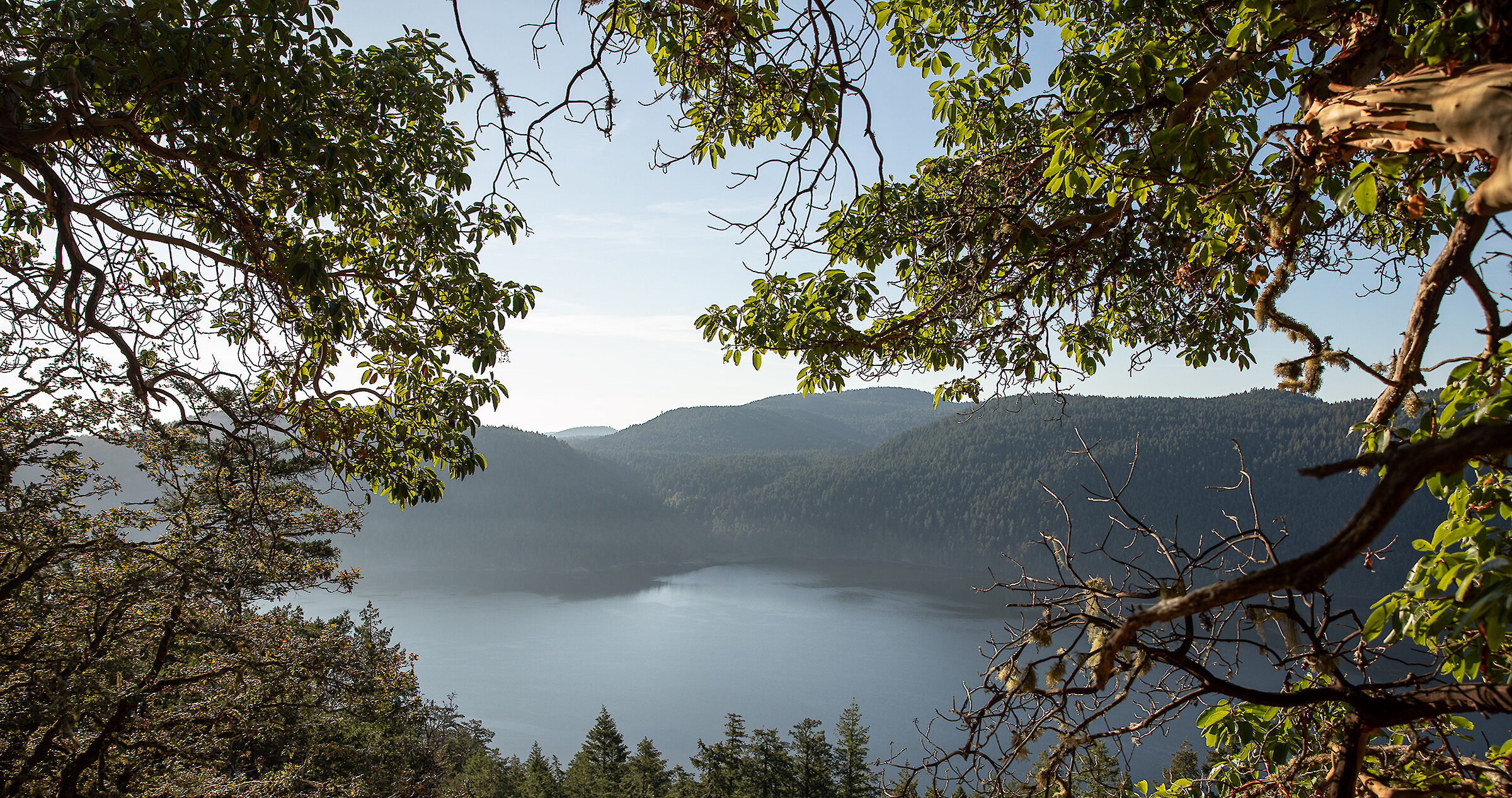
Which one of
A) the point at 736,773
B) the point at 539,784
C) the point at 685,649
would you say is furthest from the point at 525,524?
the point at 539,784

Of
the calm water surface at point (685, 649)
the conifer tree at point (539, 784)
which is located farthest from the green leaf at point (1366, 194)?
the calm water surface at point (685, 649)

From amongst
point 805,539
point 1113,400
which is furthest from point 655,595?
point 1113,400

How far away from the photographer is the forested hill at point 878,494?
6738cm

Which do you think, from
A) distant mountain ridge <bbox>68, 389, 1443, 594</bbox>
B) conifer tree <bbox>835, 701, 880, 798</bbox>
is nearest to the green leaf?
conifer tree <bbox>835, 701, 880, 798</bbox>

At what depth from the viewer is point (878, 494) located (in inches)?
3984

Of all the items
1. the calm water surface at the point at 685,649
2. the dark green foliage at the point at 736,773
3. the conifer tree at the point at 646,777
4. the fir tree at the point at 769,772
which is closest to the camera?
the conifer tree at the point at 646,777

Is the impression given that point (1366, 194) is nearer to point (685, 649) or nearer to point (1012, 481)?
point (685, 649)

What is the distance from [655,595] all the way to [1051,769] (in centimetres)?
7538

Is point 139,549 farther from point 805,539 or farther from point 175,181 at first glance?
point 805,539

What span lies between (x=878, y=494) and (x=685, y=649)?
54811 millimetres

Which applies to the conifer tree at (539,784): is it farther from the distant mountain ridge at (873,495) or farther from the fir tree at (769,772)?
the distant mountain ridge at (873,495)

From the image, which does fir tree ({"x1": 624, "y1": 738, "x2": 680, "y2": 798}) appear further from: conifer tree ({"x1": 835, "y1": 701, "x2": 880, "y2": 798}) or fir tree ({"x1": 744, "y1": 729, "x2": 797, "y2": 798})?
conifer tree ({"x1": 835, "y1": 701, "x2": 880, "y2": 798})

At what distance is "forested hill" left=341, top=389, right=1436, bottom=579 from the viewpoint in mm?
67375

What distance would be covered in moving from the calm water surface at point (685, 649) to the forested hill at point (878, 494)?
12.7m
